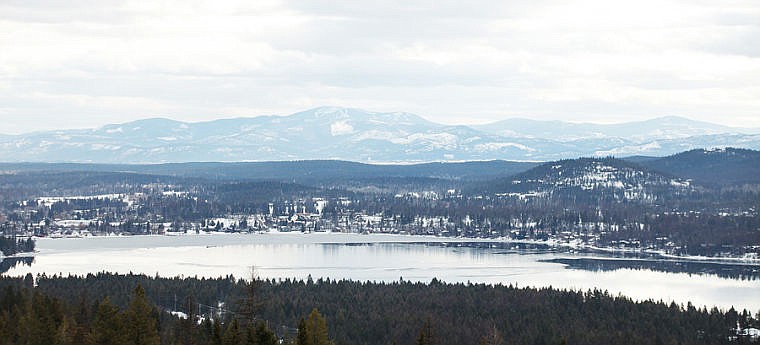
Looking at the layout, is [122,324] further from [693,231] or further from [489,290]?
[693,231]

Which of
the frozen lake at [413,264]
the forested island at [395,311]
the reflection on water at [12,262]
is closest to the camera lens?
the forested island at [395,311]

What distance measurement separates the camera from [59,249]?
6609 inches

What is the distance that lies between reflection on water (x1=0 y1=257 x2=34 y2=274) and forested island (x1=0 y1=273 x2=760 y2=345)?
26619 mm

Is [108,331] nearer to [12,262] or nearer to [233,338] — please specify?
[233,338]

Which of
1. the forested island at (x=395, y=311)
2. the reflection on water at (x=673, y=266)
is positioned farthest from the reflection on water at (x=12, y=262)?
the reflection on water at (x=673, y=266)

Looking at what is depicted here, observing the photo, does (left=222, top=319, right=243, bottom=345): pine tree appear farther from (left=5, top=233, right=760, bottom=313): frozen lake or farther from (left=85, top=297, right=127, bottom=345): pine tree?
(left=5, top=233, right=760, bottom=313): frozen lake

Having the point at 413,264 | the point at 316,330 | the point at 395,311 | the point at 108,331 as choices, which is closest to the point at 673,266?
the point at 413,264

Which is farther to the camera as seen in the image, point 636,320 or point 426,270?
point 426,270

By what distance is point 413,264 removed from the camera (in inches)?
5856

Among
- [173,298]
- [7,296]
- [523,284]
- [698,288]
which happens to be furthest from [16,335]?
[698,288]

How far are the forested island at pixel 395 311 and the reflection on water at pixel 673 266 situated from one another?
44.3 meters

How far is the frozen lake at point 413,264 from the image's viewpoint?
124000 mm

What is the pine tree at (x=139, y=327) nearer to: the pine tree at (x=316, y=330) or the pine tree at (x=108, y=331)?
the pine tree at (x=108, y=331)

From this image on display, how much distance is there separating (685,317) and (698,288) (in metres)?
33.9
